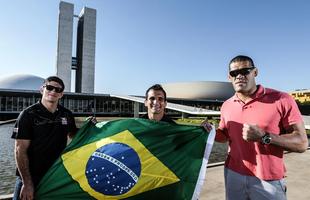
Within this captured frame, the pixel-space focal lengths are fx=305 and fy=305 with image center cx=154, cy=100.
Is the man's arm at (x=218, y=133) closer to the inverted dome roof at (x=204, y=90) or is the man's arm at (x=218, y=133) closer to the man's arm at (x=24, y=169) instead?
the man's arm at (x=24, y=169)

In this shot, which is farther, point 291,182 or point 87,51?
point 87,51

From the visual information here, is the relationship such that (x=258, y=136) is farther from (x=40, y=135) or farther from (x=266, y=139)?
(x=40, y=135)

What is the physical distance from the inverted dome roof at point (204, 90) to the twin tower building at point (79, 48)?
84.5 feet

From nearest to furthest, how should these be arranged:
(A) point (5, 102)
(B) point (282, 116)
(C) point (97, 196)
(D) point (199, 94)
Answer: (B) point (282, 116) → (C) point (97, 196) → (A) point (5, 102) → (D) point (199, 94)

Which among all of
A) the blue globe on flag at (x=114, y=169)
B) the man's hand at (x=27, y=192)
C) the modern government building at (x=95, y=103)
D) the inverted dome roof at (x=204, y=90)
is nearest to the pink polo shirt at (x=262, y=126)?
the blue globe on flag at (x=114, y=169)

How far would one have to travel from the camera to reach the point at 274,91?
117 inches

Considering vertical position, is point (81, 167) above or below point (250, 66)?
below

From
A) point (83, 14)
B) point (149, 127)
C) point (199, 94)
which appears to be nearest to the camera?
point (149, 127)

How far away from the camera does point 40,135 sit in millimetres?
3330

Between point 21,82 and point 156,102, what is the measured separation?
376ft

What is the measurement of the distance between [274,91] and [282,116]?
268 millimetres

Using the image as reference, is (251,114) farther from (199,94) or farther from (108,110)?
(199,94)

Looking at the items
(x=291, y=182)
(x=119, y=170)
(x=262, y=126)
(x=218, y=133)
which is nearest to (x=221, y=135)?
(x=218, y=133)

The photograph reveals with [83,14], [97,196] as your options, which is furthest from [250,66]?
[83,14]
